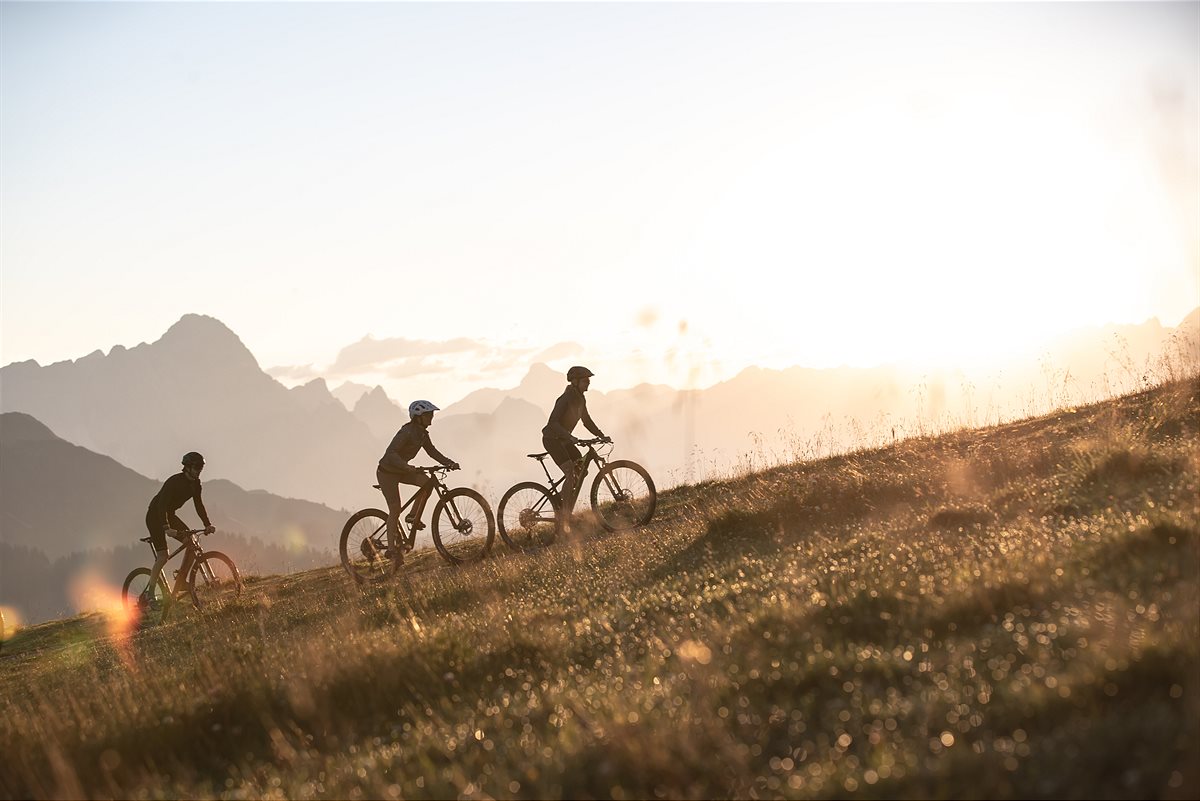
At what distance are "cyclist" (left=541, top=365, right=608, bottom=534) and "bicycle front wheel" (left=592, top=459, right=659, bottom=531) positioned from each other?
19.4 inches

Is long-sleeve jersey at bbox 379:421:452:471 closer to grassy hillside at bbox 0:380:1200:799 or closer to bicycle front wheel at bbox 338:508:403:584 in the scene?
bicycle front wheel at bbox 338:508:403:584

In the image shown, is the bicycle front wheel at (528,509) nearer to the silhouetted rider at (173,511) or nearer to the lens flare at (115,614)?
the silhouetted rider at (173,511)

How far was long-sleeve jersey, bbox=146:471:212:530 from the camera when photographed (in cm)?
1620

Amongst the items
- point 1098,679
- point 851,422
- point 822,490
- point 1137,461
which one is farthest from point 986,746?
point 851,422

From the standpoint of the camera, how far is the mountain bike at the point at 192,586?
54.3 feet

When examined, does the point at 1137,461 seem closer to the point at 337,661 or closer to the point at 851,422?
the point at 337,661

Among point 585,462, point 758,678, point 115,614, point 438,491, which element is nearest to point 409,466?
point 438,491

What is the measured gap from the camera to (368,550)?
16.1 metres

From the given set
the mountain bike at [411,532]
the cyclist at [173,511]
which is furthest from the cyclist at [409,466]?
the cyclist at [173,511]

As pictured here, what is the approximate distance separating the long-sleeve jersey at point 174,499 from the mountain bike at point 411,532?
2.64m

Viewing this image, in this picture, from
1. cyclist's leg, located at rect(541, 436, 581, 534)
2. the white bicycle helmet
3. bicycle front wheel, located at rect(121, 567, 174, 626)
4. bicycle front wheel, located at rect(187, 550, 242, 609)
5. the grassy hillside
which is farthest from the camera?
bicycle front wheel, located at rect(121, 567, 174, 626)

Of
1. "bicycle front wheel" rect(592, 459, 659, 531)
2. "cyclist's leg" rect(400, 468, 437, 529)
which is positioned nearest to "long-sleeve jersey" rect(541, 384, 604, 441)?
"bicycle front wheel" rect(592, 459, 659, 531)

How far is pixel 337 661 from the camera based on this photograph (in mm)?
7129

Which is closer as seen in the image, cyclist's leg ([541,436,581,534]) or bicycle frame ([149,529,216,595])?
cyclist's leg ([541,436,581,534])
